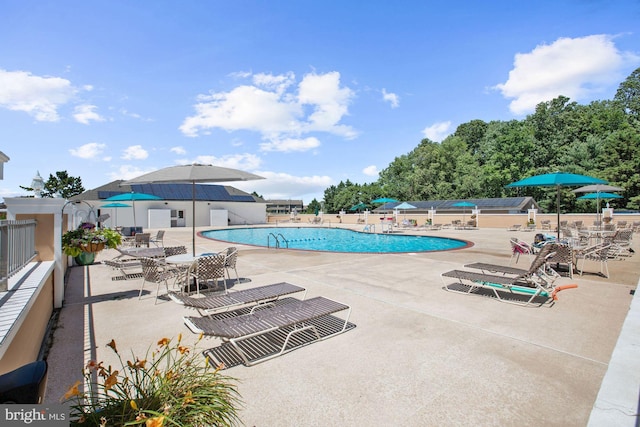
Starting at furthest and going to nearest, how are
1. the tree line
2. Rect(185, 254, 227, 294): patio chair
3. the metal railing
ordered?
the tree line → Rect(185, 254, 227, 294): patio chair → the metal railing

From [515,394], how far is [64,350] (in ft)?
16.1

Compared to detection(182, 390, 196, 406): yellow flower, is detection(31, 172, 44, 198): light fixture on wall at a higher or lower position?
higher

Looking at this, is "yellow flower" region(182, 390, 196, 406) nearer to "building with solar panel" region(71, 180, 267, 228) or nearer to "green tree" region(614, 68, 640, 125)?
"building with solar panel" region(71, 180, 267, 228)

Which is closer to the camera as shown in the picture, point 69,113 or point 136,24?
point 136,24

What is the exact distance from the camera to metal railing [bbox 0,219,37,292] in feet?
10.3

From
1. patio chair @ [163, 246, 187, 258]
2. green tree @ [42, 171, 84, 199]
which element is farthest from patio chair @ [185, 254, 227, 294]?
green tree @ [42, 171, 84, 199]

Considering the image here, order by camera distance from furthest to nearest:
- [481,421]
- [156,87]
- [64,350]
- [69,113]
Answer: [156,87]
[69,113]
[64,350]
[481,421]

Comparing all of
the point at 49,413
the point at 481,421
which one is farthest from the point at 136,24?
the point at 481,421

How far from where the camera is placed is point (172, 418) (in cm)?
161

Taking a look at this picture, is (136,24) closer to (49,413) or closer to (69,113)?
(69,113)

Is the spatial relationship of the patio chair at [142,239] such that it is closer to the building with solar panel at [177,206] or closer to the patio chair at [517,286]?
the patio chair at [517,286]

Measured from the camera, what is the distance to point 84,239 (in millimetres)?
5664

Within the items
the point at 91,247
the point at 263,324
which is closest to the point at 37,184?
the point at 91,247

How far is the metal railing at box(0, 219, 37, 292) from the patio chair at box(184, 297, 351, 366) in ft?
6.04
